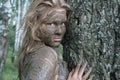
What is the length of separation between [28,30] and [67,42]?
357mm

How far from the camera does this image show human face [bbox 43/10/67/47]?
100 inches

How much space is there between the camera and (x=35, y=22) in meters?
2.56

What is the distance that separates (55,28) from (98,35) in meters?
0.33

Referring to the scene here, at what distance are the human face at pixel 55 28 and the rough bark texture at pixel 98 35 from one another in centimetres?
13

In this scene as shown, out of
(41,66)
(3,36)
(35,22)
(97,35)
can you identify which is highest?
(35,22)

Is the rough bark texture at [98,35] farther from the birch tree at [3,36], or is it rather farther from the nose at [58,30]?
the birch tree at [3,36]

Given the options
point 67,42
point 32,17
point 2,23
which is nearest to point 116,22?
point 67,42

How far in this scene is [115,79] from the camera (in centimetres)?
269

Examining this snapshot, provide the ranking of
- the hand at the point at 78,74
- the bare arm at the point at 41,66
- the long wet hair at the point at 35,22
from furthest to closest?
1. the hand at the point at 78,74
2. the long wet hair at the point at 35,22
3. the bare arm at the point at 41,66

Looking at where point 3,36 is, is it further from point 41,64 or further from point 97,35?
point 41,64

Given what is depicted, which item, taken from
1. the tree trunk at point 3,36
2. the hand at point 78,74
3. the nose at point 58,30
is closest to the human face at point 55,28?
the nose at point 58,30

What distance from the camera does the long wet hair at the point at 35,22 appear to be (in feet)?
8.37

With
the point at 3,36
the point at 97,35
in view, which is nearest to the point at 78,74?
the point at 97,35

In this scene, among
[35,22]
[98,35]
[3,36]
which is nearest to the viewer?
[35,22]
